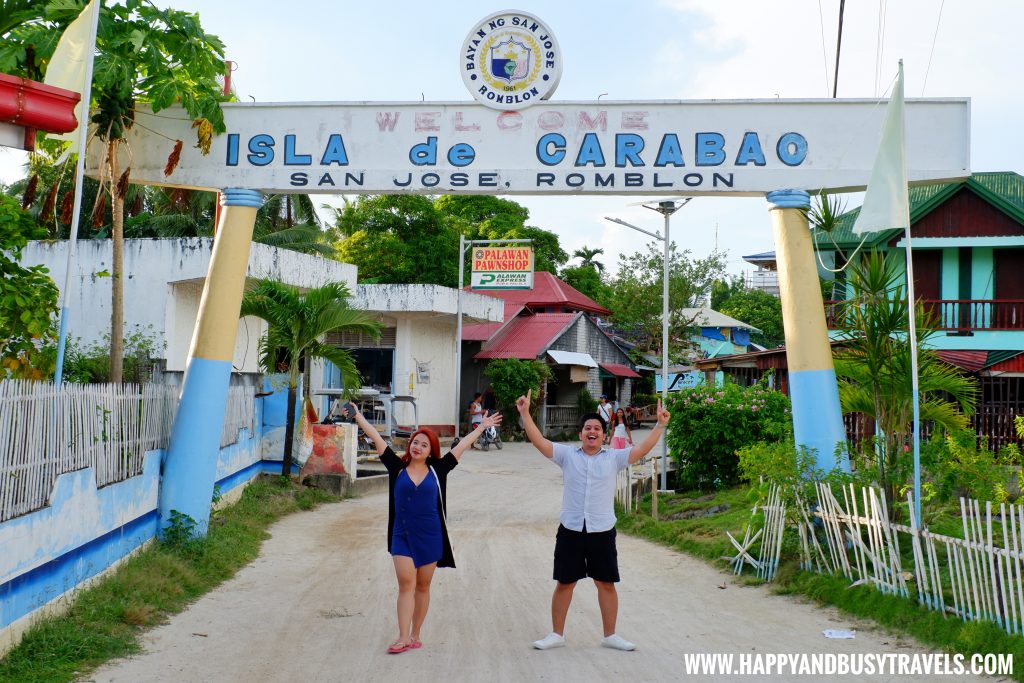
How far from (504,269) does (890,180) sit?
73.3 feet

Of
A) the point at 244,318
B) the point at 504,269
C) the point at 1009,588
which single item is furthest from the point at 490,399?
the point at 1009,588

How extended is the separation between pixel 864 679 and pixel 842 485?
3062mm

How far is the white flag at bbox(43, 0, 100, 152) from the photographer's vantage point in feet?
29.1

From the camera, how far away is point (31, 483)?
701 centimetres

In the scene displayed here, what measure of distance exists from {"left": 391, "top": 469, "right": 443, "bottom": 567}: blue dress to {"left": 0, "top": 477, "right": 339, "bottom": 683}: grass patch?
204 centimetres

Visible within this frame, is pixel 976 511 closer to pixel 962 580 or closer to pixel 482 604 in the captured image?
pixel 962 580

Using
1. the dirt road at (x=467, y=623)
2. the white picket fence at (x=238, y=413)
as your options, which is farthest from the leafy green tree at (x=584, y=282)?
the dirt road at (x=467, y=623)

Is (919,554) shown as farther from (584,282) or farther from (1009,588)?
(584,282)

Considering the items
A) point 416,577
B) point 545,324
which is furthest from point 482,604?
point 545,324

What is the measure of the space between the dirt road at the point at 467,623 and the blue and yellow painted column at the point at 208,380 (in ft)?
3.51

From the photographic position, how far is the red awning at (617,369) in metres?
40.8

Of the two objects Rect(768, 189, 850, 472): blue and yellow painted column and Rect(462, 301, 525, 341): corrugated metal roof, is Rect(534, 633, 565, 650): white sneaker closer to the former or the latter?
Rect(768, 189, 850, 472): blue and yellow painted column

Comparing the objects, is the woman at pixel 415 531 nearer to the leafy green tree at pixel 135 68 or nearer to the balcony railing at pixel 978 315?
the leafy green tree at pixel 135 68

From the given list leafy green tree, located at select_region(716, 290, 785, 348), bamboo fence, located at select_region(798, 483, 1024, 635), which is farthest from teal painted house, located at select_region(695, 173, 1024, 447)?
leafy green tree, located at select_region(716, 290, 785, 348)
